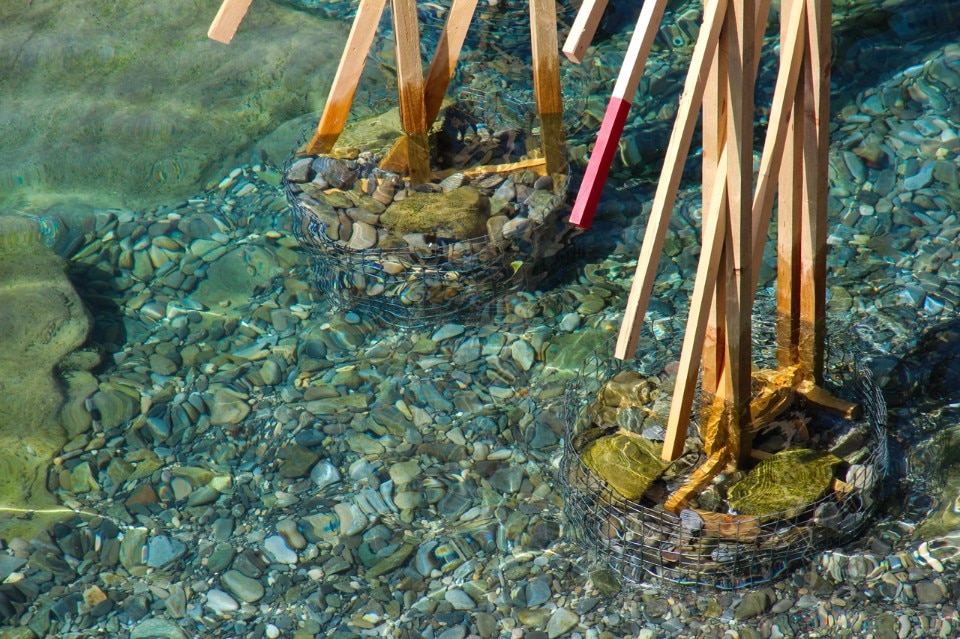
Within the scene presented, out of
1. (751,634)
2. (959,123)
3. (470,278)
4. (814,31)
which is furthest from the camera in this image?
(959,123)

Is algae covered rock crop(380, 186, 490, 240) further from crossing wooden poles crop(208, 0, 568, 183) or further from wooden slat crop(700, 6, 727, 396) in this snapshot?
wooden slat crop(700, 6, 727, 396)

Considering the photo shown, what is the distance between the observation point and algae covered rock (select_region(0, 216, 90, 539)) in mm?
4613

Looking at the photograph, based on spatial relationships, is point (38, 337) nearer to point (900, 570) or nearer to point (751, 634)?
point (751, 634)

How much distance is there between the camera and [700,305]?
3.27 metres

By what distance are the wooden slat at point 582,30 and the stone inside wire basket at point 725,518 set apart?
1.78 meters

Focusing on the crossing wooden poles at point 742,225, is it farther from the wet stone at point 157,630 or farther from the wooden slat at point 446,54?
the wooden slat at point 446,54

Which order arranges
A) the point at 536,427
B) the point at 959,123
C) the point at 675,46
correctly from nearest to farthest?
1. the point at 536,427
2. the point at 959,123
3. the point at 675,46

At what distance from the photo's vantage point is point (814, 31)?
3.29 metres

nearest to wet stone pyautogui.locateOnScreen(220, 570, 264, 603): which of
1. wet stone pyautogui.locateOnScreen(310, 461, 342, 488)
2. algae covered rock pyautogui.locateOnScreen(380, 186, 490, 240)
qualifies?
wet stone pyautogui.locateOnScreen(310, 461, 342, 488)

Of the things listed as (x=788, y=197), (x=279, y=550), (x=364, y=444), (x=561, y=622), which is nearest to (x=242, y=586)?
(x=279, y=550)

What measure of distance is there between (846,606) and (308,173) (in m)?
3.40

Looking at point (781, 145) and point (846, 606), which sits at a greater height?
point (781, 145)

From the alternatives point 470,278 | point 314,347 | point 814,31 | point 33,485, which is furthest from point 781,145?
point 33,485

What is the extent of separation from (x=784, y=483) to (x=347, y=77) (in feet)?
10.3
